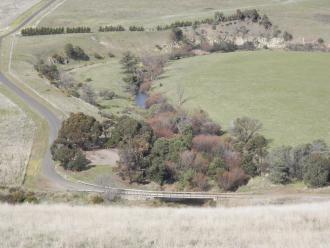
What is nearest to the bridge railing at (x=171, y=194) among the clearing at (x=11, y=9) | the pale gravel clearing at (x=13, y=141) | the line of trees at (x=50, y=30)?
the pale gravel clearing at (x=13, y=141)

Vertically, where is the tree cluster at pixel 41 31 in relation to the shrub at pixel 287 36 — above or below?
above

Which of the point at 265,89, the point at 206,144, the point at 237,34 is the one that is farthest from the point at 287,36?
the point at 206,144

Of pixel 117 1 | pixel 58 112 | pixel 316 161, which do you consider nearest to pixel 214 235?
pixel 316 161

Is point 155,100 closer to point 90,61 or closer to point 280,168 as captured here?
point 90,61

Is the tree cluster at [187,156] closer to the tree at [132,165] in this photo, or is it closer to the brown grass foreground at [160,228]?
the tree at [132,165]

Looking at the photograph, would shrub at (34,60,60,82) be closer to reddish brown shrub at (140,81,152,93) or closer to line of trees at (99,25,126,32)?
reddish brown shrub at (140,81,152,93)

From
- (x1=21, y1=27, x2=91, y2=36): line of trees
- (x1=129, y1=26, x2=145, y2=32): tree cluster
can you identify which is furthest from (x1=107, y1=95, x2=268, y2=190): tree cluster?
(x1=129, y1=26, x2=145, y2=32): tree cluster
